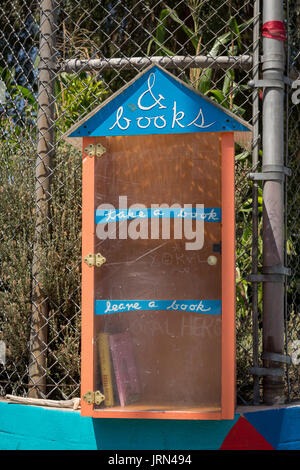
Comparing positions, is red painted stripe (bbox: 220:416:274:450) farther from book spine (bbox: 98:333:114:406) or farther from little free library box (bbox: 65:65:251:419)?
book spine (bbox: 98:333:114:406)

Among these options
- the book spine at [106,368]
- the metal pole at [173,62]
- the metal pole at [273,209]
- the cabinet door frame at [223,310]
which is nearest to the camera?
the cabinet door frame at [223,310]

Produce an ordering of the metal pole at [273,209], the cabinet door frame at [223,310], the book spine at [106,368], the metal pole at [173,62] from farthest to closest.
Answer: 1. the metal pole at [173,62]
2. the metal pole at [273,209]
3. the book spine at [106,368]
4. the cabinet door frame at [223,310]

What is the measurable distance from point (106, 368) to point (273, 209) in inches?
44.3

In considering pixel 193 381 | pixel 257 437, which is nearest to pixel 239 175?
pixel 193 381

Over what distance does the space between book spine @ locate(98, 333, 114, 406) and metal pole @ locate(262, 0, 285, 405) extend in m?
0.77

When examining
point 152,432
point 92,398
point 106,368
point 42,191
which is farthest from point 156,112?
point 152,432

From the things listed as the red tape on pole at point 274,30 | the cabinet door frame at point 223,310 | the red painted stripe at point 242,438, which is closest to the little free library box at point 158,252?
the cabinet door frame at point 223,310

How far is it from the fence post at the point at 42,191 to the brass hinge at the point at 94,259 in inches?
18.2

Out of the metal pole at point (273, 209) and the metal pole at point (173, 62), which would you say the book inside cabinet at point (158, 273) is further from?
the metal pole at point (173, 62)

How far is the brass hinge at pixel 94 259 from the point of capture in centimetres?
258

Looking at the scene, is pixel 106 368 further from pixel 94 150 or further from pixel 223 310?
pixel 94 150

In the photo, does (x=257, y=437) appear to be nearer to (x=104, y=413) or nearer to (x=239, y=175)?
(x=104, y=413)

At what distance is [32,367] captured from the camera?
298cm
